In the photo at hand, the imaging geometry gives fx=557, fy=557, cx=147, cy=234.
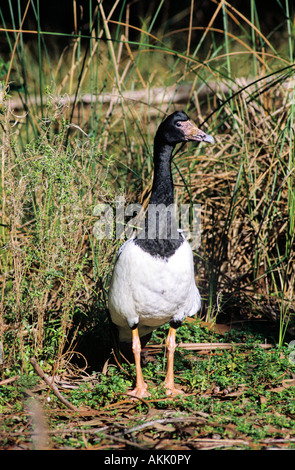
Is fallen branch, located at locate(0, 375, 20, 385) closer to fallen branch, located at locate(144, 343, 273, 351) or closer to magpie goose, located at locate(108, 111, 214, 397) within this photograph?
magpie goose, located at locate(108, 111, 214, 397)

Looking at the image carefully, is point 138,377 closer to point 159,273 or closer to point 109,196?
point 159,273

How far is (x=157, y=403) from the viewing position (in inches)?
123

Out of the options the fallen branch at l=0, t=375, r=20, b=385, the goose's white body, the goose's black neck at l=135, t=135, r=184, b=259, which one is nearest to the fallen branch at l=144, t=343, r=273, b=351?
the goose's white body

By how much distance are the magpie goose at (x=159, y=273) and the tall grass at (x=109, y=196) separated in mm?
289

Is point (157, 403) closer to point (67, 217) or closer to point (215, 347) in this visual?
point (215, 347)

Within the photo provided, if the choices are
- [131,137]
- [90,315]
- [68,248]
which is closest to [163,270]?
[68,248]

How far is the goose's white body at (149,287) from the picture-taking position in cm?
318

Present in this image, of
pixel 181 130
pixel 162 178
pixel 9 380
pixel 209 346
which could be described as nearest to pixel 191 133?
pixel 181 130

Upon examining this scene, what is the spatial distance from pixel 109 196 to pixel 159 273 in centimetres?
114

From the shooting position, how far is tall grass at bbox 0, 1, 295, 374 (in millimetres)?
3223

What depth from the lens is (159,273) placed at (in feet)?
10.4

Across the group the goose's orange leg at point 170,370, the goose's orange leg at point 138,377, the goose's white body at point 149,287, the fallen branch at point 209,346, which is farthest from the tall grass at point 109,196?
the goose's orange leg at point 170,370

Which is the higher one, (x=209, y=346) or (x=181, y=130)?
(x=181, y=130)
